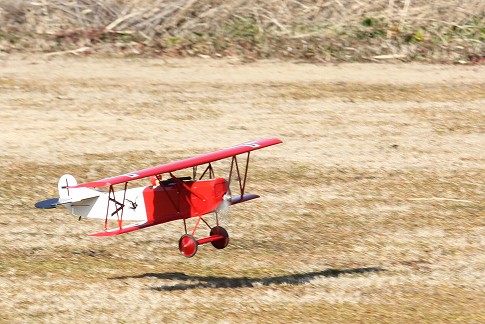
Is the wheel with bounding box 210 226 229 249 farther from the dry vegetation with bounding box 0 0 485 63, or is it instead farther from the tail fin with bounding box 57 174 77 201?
the dry vegetation with bounding box 0 0 485 63

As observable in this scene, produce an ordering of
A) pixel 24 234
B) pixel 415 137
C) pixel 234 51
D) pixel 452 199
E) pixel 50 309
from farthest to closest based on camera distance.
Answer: pixel 234 51, pixel 415 137, pixel 452 199, pixel 24 234, pixel 50 309

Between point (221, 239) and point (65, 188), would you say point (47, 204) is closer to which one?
point (65, 188)

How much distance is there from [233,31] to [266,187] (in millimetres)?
10124

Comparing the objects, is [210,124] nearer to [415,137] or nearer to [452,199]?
[415,137]

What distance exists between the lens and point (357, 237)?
16.5 metres

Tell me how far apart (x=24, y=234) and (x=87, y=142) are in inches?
227

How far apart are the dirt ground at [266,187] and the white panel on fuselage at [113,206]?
1.18 m

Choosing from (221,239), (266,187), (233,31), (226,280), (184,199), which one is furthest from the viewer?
(233,31)

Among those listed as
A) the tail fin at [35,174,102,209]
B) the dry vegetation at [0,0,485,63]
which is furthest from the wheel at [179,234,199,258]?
the dry vegetation at [0,0,485,63]

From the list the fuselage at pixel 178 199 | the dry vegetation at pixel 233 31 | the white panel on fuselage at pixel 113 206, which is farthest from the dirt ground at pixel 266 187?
the fuselage at pixel 178 199

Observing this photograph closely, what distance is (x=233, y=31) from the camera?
28.6m

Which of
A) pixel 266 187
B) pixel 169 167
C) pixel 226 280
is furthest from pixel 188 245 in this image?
pixel 266 187

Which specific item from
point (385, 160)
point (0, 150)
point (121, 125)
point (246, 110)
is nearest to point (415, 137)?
point (385, 160)

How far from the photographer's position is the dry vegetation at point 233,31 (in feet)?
92.3
